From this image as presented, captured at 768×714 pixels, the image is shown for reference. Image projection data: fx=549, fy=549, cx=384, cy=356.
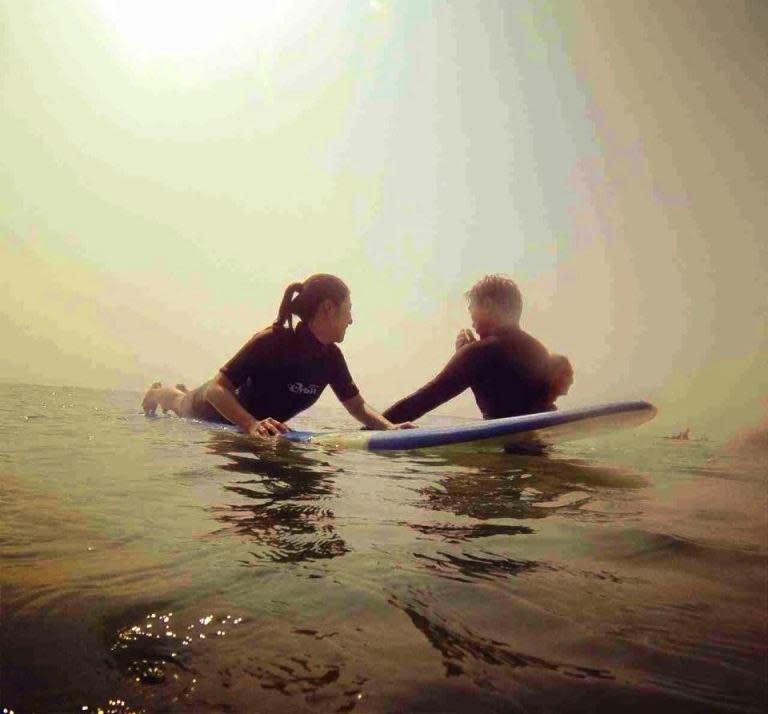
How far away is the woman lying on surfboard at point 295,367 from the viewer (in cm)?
446

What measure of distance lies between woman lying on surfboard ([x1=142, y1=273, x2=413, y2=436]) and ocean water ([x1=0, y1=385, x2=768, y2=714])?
2527 millimetres

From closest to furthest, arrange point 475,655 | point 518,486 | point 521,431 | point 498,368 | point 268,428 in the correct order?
point 475,655 → point 518,486 → point 521,431 → point 268,428 → point 498,368

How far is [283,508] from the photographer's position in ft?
5.51

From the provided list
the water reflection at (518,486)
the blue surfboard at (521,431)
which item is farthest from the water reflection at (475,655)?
the blue surfboard at (521,431)

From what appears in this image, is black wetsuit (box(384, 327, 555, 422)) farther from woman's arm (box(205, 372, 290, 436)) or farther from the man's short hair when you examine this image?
woman's arm (box(205, 372, 290, 436))

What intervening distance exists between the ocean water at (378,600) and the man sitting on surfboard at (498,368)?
2036 millimetres

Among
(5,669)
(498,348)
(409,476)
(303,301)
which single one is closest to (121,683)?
(5,669)

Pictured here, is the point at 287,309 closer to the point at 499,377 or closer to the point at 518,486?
the point at 499,377

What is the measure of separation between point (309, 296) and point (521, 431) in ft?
7.10

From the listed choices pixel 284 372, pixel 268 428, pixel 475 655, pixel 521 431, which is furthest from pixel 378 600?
pixel 284 372

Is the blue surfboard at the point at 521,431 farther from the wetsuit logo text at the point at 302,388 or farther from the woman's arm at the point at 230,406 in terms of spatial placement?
the wetsuit logo text at the point at 302,388

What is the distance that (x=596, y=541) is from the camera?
4.39ft

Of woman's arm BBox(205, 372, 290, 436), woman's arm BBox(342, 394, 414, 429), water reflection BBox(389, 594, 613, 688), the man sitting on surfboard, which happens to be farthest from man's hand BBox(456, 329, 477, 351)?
water reflection BBox(389, 594, 613, 688)

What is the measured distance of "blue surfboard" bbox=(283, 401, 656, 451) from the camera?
339 cm
